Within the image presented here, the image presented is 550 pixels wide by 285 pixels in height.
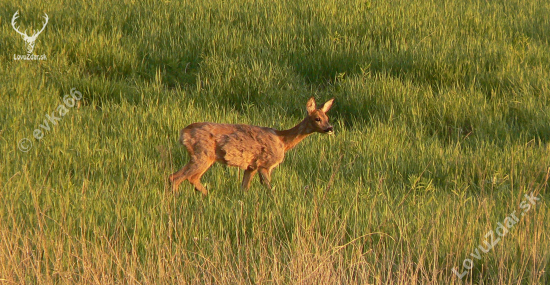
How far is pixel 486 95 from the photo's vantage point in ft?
31.7

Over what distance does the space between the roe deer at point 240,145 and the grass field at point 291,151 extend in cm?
19

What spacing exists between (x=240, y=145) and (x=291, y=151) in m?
1.29

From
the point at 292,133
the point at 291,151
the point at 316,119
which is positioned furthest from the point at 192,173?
the point at 291,151

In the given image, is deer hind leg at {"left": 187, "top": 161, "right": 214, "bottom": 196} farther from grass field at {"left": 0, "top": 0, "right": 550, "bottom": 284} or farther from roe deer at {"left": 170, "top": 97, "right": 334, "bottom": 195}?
grass field at {"left": 0, "top": 0, "right": 550, "bottom": 284}

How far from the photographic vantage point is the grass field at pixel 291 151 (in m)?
5.00

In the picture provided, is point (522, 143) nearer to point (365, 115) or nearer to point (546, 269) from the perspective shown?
point (365, 115)

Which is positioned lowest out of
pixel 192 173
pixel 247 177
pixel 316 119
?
pixel 247 177

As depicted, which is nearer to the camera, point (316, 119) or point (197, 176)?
point (197, 176)

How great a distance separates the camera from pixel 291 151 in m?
7.88

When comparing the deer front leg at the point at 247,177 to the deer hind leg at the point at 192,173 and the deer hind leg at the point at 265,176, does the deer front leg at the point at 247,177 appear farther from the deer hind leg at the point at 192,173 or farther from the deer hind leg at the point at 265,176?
the deer hind leg at the point at 192,173

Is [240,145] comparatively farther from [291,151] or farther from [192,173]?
[291,151]

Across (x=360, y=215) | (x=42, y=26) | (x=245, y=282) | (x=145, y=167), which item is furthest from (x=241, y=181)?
(x=42, y=26)

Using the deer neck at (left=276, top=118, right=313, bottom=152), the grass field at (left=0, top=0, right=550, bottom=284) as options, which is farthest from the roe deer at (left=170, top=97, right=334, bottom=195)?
the grass field at (left=0, top=0, right=550, bottom=284)

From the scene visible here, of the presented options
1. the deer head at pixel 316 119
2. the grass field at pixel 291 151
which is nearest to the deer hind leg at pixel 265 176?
the grass field at pixel 291 151
